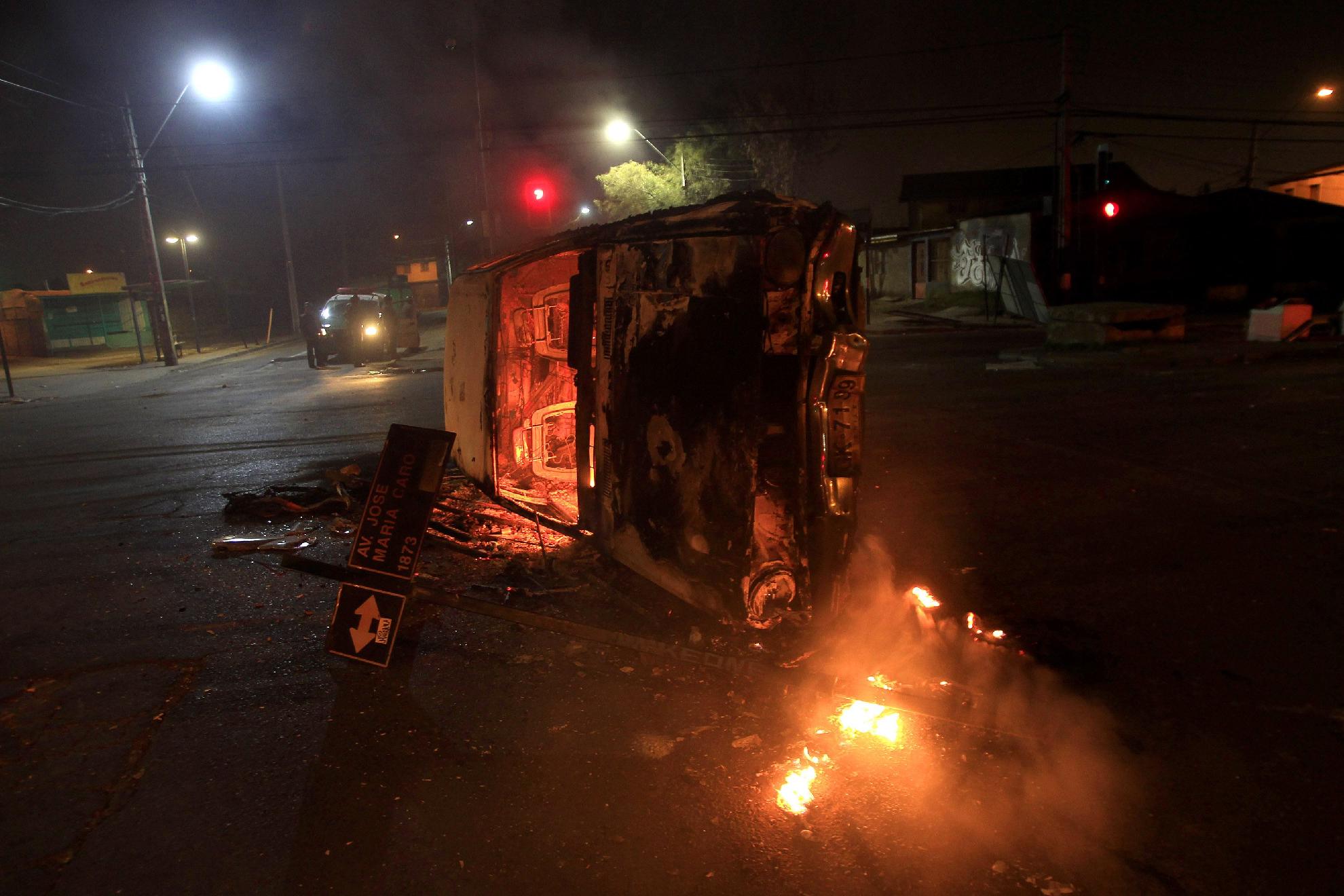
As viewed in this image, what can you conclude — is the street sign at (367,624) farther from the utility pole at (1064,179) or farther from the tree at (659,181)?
the tree at (659,181)

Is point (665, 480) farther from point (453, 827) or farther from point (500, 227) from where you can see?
point (500, 227)

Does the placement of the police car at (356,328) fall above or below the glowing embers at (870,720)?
above

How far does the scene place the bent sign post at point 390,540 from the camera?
3719mm

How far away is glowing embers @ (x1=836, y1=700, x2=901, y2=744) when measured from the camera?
3.22 m

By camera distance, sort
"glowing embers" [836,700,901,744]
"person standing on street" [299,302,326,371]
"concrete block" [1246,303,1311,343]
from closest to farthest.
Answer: "glowing embers" [836,700,901,744]
"concrete block" [1246,303,1311,343]
"person standing on street" [299,302,326,371]

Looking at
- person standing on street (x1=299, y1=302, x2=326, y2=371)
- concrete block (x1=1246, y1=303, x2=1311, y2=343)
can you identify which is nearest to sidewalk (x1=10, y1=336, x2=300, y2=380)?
person standing on street (x1=299, y1=302, x2=326, y2=371)

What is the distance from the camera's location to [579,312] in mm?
4680

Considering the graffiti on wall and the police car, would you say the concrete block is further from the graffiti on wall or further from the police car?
the police car

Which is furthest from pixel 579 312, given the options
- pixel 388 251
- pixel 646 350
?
pixel 388 251

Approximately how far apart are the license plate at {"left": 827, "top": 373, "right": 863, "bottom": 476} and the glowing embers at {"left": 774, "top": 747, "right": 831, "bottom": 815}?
1.31 meters

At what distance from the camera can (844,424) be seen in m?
3.84

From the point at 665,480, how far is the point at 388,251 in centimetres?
5590

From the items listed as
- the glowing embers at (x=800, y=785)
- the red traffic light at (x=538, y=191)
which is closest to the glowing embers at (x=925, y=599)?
the glowing embers at (x=800, y=785)

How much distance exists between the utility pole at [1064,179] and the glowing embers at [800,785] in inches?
987
